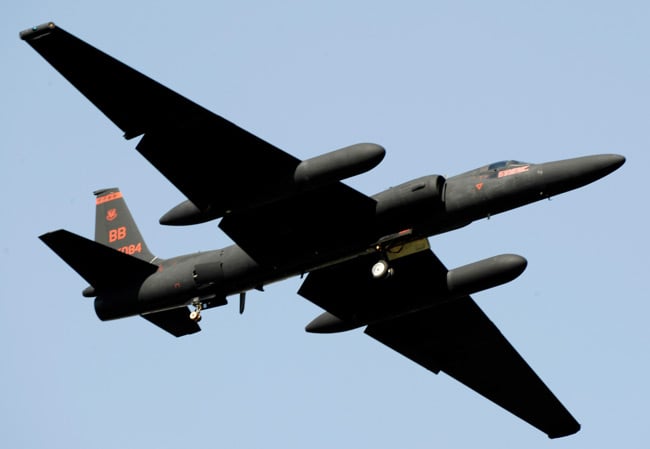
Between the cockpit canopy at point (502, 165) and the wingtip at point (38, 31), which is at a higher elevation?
the wingtip at point (38, 31)

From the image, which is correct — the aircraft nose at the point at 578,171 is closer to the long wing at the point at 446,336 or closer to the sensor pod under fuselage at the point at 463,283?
the sensor pod under fuselage at the point at 463,283

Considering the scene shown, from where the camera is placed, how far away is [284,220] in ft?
108

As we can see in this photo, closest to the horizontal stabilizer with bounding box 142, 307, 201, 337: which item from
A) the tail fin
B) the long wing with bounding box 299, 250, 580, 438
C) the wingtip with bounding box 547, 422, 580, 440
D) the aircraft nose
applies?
the tail fin

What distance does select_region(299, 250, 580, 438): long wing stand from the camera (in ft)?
119

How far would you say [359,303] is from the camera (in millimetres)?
36781

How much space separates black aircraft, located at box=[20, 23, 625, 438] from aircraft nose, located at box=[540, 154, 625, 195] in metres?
0.03

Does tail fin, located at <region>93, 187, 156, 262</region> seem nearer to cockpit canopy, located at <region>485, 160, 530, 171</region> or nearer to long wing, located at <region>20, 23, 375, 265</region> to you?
long wing, located at <region>20, 23, 375, 265</region>

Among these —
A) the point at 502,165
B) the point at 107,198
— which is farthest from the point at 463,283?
the point at 107,198

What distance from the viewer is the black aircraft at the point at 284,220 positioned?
101 feet

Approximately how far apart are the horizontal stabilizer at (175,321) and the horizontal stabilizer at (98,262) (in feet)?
5.20

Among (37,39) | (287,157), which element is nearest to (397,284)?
(287,157)

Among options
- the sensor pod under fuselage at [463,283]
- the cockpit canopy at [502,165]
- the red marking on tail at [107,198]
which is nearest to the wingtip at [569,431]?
the sensor pod under fuselage at [463,283]

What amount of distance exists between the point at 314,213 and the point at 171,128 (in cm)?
448

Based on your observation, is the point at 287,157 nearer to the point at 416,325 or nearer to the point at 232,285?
the point at 232,285
